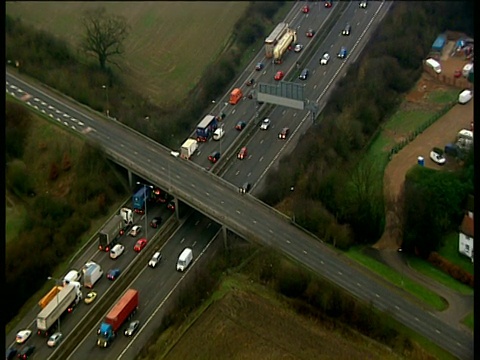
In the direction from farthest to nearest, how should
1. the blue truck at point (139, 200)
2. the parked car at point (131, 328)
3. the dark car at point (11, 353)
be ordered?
the blue truck at point (139, 200), the parked car at point (131, 328), the dark car at point (11, 353)

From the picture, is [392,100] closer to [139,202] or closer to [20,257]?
[139,202]

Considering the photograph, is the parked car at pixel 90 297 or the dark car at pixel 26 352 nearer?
the dark car at pixel 26 352

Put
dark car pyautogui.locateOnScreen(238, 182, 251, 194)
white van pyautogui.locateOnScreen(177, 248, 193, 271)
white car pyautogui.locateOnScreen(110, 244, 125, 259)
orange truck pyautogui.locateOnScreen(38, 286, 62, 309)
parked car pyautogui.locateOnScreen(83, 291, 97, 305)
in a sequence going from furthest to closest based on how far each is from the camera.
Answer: dark car pyautogui.locateOnScreen(238, 182, 251, 194), white car pyautogui.locateOnScreen(110, 244, 125, 259), white van pyautogui.locateOnScreen(177, 248, 193, 271), parked car pyautogui.locateOnScreen(83, 291, 97, 305), orange truck pyautogui.locateOnScreen(38, 286, 62, 309)

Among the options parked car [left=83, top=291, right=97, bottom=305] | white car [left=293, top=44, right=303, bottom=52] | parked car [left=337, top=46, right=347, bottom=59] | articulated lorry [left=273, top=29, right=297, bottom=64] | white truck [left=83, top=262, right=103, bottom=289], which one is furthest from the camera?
parked car [left=337, top=46, right=347, bottom=59]

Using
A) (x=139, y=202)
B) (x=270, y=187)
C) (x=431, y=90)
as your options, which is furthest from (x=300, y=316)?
(x=431, y=90)

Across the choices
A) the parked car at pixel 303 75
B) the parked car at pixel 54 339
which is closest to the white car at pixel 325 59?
the parked car at pixel 303 75

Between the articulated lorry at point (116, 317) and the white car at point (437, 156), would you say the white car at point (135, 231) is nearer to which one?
the articulated lorry at point (116, 317)

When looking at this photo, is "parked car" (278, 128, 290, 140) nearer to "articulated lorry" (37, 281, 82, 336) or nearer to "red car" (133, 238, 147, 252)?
"red car" (133, 238, 147, 252)

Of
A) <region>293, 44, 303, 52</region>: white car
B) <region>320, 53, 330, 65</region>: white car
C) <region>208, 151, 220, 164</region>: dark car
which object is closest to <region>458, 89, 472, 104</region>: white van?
<region>320, 53, 330, 65</region>: white car
